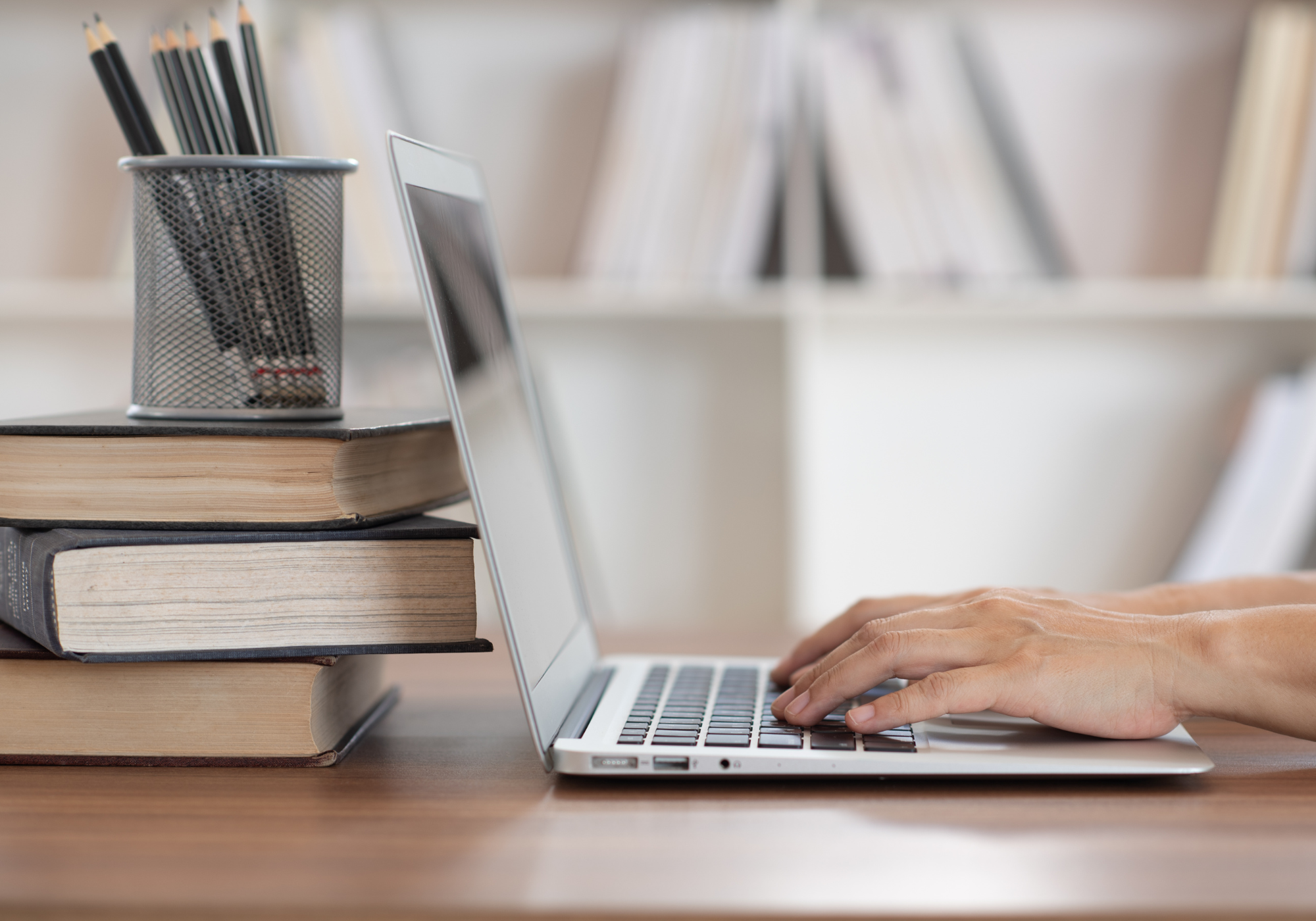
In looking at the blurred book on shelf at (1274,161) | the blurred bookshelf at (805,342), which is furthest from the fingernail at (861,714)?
the blurred book on shelf at (1274,161)

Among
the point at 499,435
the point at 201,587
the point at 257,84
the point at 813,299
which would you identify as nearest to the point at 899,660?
the point at 499,435

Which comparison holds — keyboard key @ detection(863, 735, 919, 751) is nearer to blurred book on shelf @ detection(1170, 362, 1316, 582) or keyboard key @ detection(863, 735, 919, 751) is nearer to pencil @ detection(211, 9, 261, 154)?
pencil @ detection(211, 9, 261, 154)

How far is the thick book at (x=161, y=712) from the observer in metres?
0.63

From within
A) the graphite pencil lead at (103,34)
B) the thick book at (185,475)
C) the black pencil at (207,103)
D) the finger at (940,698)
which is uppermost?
the graphite pencil lead at (103,34)

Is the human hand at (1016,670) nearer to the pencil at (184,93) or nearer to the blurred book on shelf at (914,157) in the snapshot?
the pencil at (184,93)

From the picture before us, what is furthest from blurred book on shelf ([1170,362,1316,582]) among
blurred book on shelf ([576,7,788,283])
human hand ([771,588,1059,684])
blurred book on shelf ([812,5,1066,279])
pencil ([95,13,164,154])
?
pencil ([95,13,164,154])

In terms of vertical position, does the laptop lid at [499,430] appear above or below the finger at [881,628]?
above

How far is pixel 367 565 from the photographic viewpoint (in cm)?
63

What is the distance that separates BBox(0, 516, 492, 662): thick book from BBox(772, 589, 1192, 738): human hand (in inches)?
8.4

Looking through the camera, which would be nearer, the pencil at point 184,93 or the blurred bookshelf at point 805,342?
the pencil at point 184,93

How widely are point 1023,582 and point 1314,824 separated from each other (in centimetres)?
151

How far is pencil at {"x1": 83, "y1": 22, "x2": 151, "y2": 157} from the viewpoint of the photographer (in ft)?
2.23

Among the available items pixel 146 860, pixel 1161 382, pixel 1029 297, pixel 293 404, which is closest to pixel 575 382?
pixel 1029 297

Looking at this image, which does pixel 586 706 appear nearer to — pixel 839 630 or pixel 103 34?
pixel 839 630
